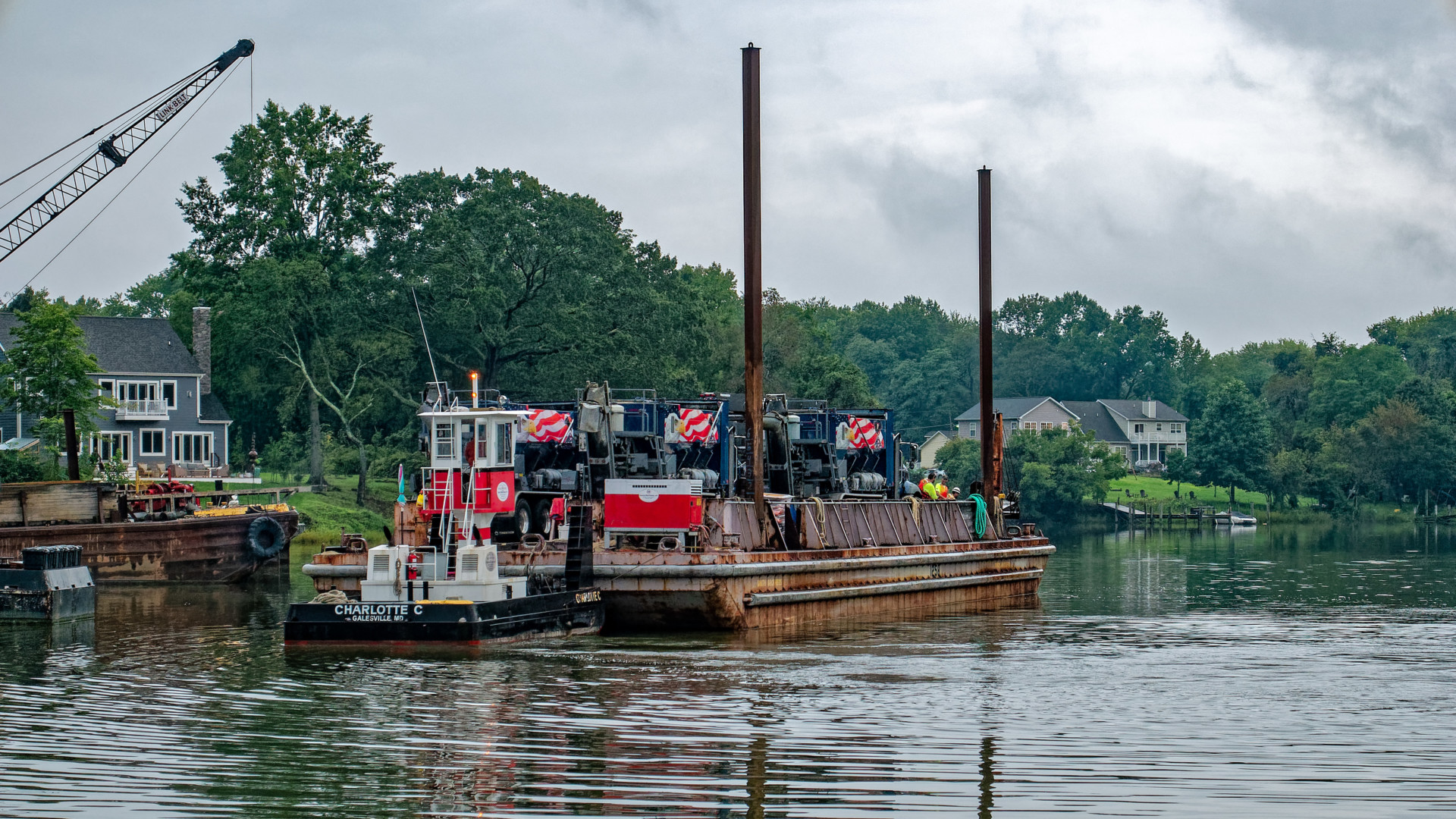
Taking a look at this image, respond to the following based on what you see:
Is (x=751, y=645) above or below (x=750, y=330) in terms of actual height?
below

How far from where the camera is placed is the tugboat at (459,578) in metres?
23.9

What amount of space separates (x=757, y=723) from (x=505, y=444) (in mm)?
10868

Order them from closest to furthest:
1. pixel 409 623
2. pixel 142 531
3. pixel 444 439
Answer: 1. pixel 409 623
2. pixel 444 439
3. pixel 142 531

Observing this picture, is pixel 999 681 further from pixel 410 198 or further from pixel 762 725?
pixel 410 198

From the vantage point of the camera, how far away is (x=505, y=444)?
26953 mm

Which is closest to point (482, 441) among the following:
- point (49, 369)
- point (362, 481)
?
point (49, 369)

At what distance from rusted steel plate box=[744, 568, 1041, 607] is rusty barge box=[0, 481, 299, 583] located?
19.9m

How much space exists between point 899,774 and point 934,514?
2259 centimetres

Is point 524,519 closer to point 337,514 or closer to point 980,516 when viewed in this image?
point 980,516

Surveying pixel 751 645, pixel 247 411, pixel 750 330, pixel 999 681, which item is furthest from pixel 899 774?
pixel 247 411

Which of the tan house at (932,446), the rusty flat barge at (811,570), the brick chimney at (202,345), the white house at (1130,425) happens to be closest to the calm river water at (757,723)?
the rusty flat barge at (811,570)

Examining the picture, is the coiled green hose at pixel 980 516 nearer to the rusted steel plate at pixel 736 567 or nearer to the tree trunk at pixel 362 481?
the rusted steel plate at pixel 736 567

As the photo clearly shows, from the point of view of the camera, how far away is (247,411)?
77.2 metres

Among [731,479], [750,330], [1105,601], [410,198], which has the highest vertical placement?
[410,198]
